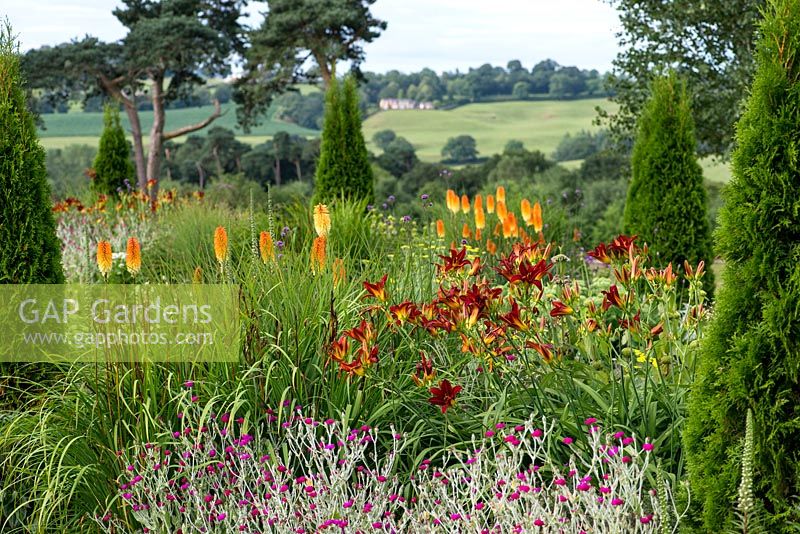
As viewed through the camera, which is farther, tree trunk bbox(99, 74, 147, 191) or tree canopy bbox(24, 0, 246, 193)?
tree trunk bbox(99, 74, 147, 191)

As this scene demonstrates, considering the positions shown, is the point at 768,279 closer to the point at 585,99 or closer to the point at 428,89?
the point at 428,89

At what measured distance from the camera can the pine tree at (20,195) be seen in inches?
203

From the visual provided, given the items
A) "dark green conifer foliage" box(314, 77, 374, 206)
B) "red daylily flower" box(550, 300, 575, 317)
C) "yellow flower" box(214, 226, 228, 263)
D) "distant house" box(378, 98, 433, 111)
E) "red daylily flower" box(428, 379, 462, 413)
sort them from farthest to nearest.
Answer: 1. "distant house" box(378, 98, 433, 111)
2. "dark green conifer foliage" box(314, 77, 374, 206)
3. "yellow flower" box(214, 226, 228, 263)
4. "red daylily flower" box(550, 300, 575, 317)
5. "red daylily flower" box(428, 379, 462, 413)

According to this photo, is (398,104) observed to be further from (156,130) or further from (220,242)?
(220,242)

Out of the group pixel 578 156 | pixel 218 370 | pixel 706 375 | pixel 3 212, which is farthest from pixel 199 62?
pixel 706 375

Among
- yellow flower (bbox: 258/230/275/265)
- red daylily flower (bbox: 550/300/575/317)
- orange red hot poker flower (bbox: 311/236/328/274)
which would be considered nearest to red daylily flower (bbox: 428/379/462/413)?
red daylily flower (bbox: 550/300/575/317)

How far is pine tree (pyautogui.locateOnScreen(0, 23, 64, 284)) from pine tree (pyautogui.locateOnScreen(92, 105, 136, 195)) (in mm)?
9932

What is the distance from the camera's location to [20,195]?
5188 millimetres

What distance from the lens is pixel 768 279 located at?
9.57 ft

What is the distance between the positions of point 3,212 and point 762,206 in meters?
4.44

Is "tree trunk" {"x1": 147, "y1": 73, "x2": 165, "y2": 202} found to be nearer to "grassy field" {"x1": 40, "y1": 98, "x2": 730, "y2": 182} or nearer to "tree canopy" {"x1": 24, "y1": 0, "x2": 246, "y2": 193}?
"tree canopy" {"x1": 24, "y1": 0, "x2": 246, "y2": 193}

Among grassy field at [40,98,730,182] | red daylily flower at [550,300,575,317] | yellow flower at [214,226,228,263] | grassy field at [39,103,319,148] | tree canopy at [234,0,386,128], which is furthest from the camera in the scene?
grassy field at [40,98,730,182]

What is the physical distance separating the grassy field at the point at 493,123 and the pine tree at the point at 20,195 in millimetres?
33554

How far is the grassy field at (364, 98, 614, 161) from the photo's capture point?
41.9m
